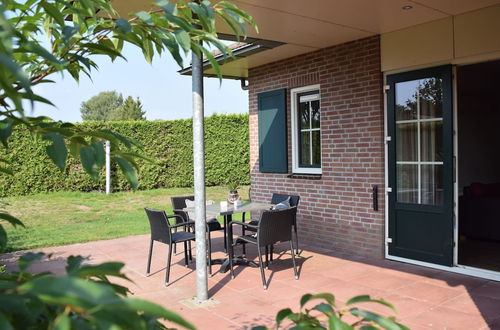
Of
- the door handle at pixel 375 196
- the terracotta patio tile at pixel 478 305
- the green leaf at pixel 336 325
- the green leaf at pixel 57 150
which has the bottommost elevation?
the terracotta patio tile at pixel 478 305

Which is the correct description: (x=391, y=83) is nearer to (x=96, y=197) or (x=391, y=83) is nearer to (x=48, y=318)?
(x=48, y=318)

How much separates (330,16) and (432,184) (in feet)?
7.90

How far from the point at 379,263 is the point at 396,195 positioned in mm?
928

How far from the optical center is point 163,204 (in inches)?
497

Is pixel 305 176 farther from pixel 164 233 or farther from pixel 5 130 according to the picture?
pixel 5 130

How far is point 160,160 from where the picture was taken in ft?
46.9

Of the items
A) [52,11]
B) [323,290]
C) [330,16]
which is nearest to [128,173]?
[52,11]

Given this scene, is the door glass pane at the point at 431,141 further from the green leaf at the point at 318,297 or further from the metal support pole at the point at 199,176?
the green leaf at the point at 318,297

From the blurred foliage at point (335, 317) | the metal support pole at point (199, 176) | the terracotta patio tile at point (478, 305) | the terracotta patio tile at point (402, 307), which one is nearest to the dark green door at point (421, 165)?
the terracotta patio tile at point (478, 305)

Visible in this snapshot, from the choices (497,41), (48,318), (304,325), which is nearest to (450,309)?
(497,41)

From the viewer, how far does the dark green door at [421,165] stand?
518cm

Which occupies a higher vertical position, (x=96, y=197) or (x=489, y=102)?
(x=489, y=102)

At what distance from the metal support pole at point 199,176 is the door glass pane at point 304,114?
3216 millimetres

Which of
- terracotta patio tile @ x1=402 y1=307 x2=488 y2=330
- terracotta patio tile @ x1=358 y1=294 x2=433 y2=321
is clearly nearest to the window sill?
terracotta patio tile @ x1=358 y1=294 x2=433 y2=321
